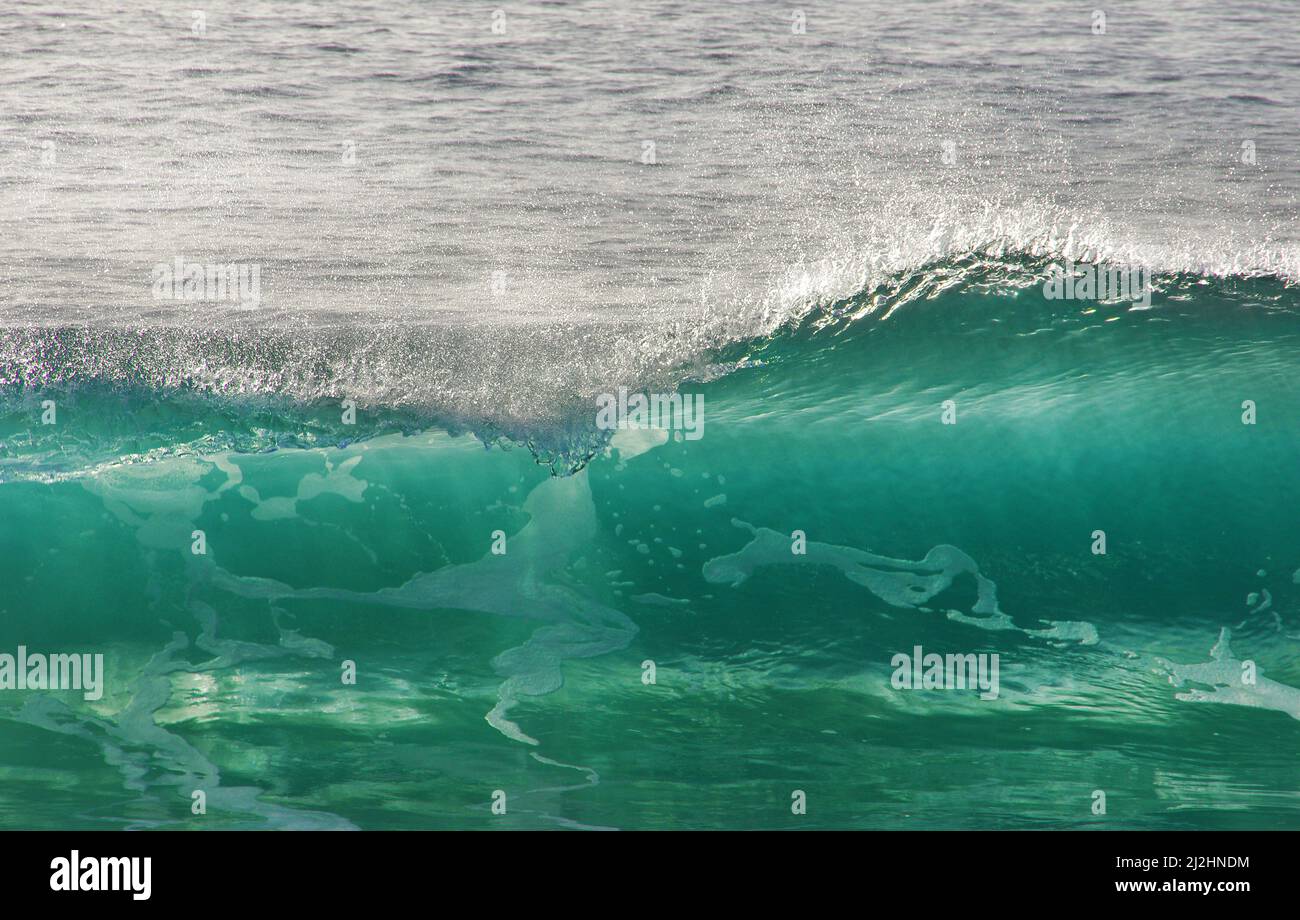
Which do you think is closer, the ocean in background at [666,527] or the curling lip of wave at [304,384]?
the ocean in background at [666,527]

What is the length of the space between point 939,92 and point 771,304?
8.36 feet

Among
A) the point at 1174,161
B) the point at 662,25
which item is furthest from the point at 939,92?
the point at 662,25

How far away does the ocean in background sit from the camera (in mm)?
3893

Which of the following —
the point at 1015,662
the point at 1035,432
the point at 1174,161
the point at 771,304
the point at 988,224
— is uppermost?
the point at 1174,161

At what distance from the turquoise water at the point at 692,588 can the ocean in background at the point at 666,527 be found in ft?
0.04

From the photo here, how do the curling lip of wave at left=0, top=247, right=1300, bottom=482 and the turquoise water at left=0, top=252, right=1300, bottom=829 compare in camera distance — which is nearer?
the turquoise water at left=0, top=252, right=1300, bottom=829

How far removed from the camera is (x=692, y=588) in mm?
4145

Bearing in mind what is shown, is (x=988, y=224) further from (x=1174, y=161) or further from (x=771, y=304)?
(x=1174, y=161)

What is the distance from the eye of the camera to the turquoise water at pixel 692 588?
388 centimetres

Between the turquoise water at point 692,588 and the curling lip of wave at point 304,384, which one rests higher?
the curling lip of wave at point 304,384

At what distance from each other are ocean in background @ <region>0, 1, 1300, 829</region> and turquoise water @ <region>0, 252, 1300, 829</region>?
0.01 metres

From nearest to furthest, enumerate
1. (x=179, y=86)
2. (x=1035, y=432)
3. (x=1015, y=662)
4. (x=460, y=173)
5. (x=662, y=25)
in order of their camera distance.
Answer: (x=1015, y=662) < (x=1035, y=432) < (x=460, y=173) < (x=179, y=86) < (x=662, y=25)

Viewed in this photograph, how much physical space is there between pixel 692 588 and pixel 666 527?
25 centimetres

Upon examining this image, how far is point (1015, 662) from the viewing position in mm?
4035
